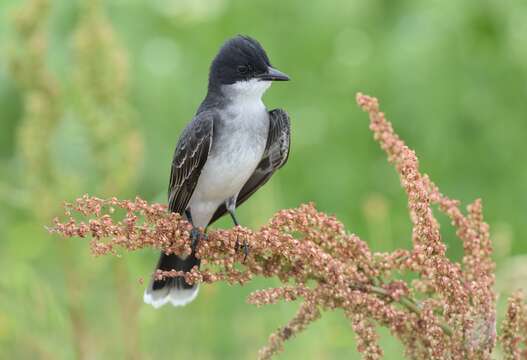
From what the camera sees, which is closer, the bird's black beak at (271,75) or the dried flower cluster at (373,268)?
the dried flower cluster at (373,268)

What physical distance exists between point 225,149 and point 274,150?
0.85ft

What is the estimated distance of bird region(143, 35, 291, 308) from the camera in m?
4.79

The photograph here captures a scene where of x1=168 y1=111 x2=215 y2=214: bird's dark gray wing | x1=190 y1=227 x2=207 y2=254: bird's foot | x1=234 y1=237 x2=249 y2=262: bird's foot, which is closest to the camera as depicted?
x1=234 y1=237 x2=249 y2=262: bird's foot

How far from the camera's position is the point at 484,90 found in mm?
8039

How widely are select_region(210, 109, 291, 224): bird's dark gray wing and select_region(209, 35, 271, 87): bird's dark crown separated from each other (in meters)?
0.23

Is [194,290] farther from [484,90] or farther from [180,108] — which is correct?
[484,90]

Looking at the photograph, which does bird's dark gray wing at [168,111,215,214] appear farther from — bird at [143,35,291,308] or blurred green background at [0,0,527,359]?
blurred green background at [0,0,527,359]

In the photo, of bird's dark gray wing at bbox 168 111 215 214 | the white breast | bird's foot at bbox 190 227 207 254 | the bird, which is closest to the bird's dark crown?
the bird

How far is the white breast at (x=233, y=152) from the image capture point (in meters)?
4.82

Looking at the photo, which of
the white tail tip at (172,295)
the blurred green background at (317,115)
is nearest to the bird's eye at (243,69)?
the blurred green background at (317,115)

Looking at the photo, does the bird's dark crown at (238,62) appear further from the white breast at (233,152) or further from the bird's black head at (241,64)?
the white breast at (233,152)

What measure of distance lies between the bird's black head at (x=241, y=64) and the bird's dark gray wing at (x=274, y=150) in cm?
20

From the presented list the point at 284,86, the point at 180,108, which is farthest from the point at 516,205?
the point at 180,108

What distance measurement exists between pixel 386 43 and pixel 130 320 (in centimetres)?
416
